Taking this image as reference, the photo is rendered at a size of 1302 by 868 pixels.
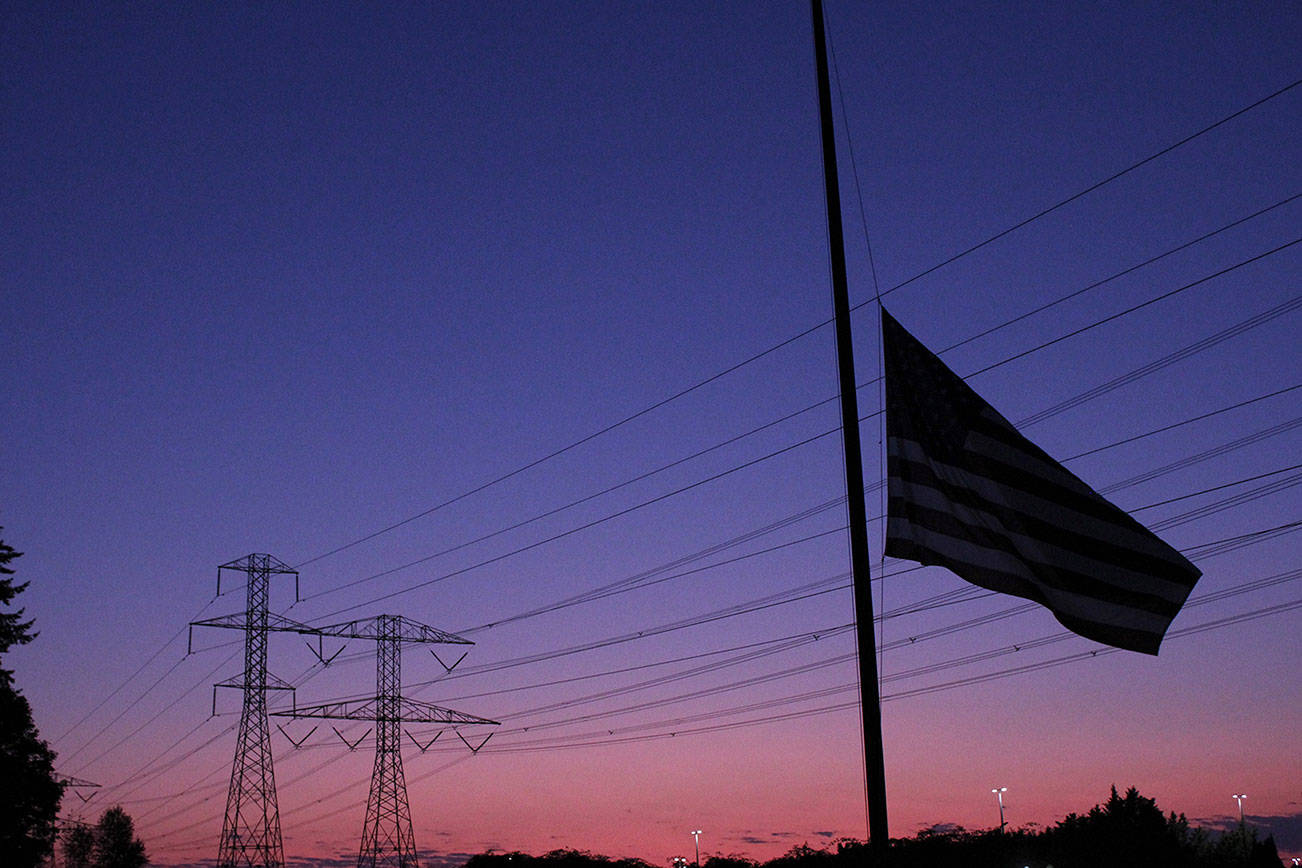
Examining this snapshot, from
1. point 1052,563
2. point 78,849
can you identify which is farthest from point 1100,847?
point 78,849

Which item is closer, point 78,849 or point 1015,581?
point 1015,581

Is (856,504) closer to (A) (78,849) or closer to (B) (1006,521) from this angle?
(B) (1006,521)

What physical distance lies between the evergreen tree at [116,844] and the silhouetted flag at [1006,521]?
189 meters

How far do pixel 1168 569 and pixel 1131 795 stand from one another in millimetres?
42786

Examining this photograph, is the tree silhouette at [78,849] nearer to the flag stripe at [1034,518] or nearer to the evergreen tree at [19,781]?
the evergreen tree at [19,781]

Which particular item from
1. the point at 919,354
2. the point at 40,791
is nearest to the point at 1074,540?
the point at 919,354

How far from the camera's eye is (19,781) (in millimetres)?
48656

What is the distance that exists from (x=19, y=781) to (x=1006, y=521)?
1824 inches

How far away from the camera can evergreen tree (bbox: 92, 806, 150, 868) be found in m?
180

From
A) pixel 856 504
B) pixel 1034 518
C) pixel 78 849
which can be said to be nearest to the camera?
pixel 856 504

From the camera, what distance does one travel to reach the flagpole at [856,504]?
43.5ft

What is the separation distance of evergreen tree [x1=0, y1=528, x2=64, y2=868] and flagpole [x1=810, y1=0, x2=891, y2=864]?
45537 millimetres

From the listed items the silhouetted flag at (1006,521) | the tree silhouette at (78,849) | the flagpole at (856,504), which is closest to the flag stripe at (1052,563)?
the silhouetted flag at (1006,521)

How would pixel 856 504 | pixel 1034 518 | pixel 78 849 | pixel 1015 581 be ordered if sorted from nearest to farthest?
pixel 856 504 < pixel 1015 581 < pixel 1034 518 < pixel 78 849
